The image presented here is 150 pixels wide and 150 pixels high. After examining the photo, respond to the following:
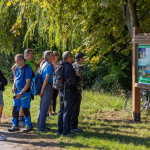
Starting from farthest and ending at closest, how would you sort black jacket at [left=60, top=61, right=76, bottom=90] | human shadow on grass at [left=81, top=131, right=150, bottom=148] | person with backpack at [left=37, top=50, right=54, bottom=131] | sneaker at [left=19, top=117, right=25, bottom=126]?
sneaker at [left=19, top=117, right=25, bottom=126] → person with backpack at [left=37, top=50, right=54, bottom=131] → black jacket at [left=60, top=61, right=76, bottom=90] → human shadow on grass at [left=81, top=131, right=150, bottom=148]

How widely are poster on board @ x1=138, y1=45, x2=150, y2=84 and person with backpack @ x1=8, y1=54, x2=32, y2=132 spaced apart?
108 inches

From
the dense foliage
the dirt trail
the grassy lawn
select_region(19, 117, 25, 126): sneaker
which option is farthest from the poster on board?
select_region(19, 117, 25, 126): sneaker

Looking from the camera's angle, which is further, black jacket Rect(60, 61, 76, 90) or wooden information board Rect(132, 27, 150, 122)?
wooden information board Rect(132, 27, 150, 122)

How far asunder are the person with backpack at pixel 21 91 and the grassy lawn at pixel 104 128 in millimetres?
509

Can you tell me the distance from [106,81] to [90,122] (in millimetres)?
6114

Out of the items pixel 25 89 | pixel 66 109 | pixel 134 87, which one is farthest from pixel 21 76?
pixel 134 87

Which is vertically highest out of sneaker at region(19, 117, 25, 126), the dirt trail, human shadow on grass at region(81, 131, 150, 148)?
Result: sneaker at region(19, 117, 25, 126)

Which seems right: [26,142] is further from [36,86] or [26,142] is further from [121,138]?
[121,138]

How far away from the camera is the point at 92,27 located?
412 inches

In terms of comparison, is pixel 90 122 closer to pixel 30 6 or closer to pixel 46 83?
pixel 46 83

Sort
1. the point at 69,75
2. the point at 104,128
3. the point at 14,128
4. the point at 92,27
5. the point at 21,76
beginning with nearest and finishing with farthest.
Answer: the point at 69,75 → the point at 21,76 → the point at 14,128 → the point at 104,128 → the point at 92,27

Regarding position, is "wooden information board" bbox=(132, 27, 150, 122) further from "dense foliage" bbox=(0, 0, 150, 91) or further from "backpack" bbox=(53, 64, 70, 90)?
"backpack" bbox=(53, 64, 70, 90)

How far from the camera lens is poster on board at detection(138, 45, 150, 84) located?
7613 mm

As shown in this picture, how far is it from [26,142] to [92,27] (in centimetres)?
507
